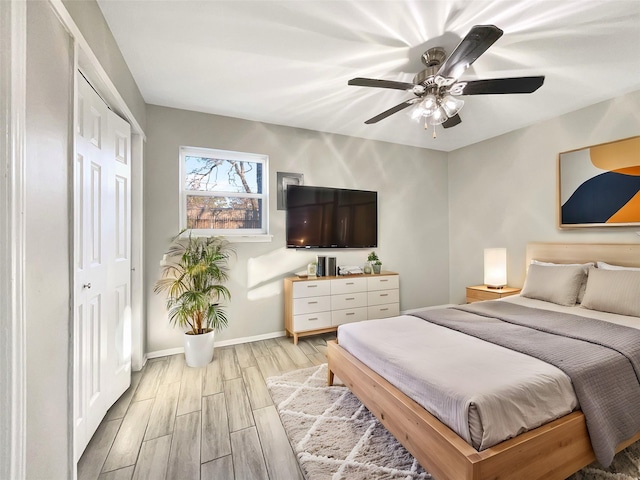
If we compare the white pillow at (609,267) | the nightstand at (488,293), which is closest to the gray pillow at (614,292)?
the white pillow at (609,267)

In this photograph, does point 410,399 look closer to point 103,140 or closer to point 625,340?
point 625,340

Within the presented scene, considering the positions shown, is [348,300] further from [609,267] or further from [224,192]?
[609,267]

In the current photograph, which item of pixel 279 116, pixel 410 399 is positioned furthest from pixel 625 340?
pixel 279 116

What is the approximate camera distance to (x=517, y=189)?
352 cm

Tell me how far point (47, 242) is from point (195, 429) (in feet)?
4.78

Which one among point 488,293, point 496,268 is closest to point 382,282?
point 488,293

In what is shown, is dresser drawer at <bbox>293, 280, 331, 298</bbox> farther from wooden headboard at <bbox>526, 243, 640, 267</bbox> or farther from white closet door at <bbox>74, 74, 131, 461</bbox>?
wooden headboard at <bbox>526, 243, 640, 267</bbox>

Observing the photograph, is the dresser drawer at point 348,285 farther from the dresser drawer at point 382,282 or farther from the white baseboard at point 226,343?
the white baseboard at point 226,343

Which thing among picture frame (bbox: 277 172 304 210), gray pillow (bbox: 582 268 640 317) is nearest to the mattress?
gray pillow (bbox: 582 268 640 317)

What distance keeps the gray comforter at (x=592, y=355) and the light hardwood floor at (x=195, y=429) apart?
1474mm

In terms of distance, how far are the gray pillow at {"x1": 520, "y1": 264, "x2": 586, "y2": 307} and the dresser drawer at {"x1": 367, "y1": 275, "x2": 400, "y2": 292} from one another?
4.67 ft

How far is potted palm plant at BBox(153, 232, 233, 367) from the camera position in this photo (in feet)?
8.59

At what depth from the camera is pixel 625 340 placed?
168 centimetres

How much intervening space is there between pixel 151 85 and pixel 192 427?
2.86 metres
